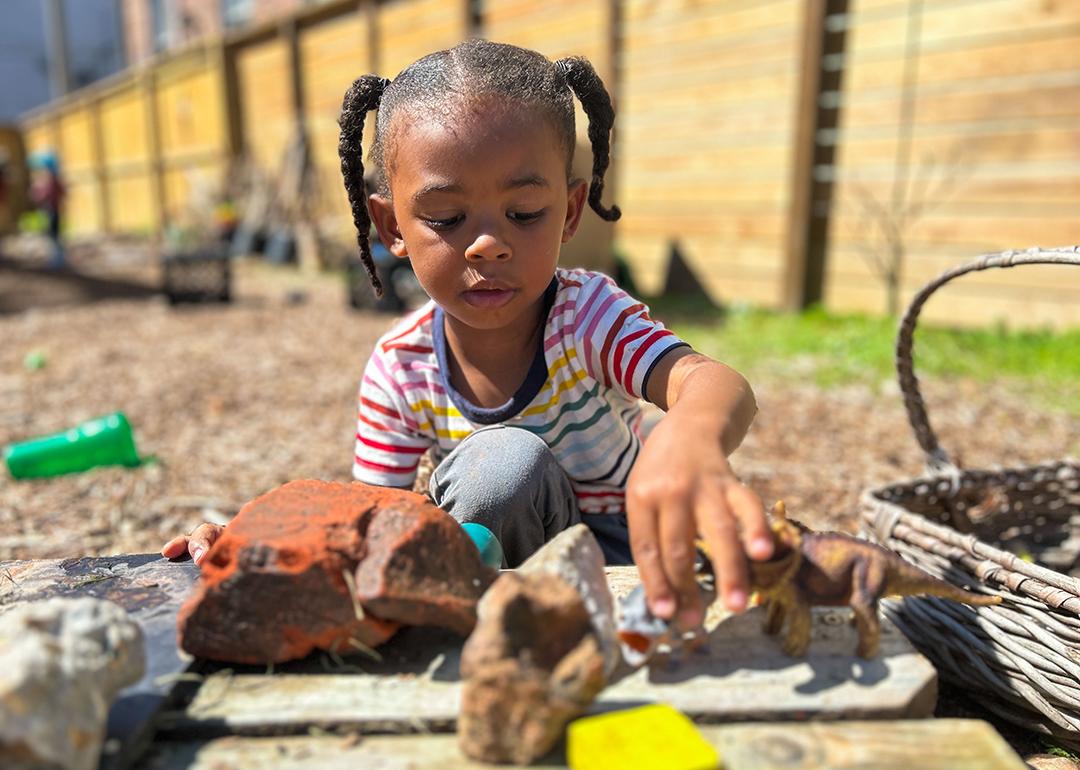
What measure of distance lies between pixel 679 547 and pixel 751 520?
0.10 m

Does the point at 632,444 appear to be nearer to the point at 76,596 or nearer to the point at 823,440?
the point at 76,596

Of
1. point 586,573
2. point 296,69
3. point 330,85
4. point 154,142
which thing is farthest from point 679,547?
point 154,142

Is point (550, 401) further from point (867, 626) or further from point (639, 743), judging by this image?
point (639, 743)

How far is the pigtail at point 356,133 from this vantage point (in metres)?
1.88

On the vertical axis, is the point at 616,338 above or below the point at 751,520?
above

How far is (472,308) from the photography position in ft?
5.58

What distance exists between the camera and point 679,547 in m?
1.11

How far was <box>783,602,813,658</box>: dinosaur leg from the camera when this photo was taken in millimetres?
1203

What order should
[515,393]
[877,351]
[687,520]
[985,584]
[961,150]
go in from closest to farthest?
1. [687,520]
2. [985,584]
3. [515,393]
4. [877,351]
5. [961,150]

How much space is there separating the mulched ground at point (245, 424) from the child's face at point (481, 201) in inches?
48.2

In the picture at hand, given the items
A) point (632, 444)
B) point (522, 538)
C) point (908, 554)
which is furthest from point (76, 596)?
point (908, 554)

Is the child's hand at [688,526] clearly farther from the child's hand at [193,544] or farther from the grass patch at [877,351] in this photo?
the grass patch at [877,351]

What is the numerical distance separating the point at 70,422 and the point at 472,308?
10.9 feet

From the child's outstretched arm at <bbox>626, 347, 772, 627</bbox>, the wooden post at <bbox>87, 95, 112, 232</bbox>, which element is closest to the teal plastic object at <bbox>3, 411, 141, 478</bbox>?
the child's outstretched arm at <bbox>626, 347, 772, 627</bbox>
